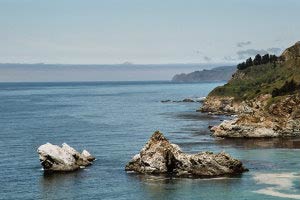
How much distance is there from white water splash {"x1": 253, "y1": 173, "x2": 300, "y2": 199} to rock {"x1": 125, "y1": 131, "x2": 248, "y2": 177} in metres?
6.09

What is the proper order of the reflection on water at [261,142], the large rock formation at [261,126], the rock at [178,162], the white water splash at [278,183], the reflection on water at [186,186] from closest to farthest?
the white water splash at [278,183]
the reflection on water at [186,186]
the rock at [178,162]
the reflection on water at [261,142]
the large rock formation at [261,126]

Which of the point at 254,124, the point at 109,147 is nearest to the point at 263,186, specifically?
the point at 109,147

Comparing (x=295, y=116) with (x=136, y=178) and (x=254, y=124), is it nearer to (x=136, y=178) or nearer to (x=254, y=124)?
(x=254, y=124)

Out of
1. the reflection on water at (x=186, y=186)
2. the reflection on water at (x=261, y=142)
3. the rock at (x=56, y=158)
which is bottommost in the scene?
→ the reflection on water at (x=186, y=186)

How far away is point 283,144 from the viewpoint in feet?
500

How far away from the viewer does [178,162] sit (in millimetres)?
112188

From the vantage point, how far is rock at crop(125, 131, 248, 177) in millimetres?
110062

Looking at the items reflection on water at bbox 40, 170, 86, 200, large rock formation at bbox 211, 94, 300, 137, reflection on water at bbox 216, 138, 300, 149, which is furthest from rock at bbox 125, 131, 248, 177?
large rock formation at bbox 211, 94, 300, 137

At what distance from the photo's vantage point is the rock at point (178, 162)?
110 m

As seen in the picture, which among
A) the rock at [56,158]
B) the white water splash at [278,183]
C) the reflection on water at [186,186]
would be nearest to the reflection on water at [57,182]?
the rock at [56,158]

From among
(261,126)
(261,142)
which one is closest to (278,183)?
(261,142)

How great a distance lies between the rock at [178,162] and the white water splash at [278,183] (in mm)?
6095

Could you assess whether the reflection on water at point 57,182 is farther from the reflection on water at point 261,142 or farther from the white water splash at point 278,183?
the reflection on water at point 261,142

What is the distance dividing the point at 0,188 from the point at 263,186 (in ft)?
151
